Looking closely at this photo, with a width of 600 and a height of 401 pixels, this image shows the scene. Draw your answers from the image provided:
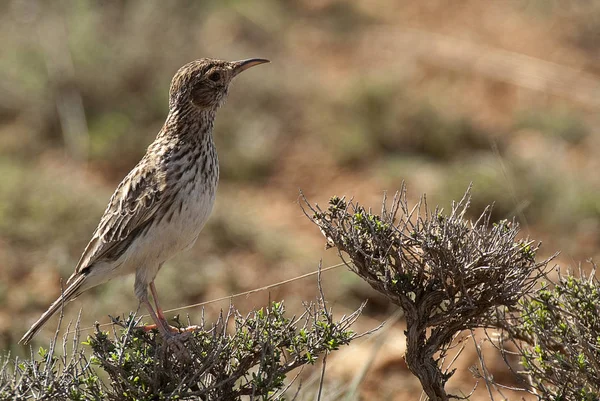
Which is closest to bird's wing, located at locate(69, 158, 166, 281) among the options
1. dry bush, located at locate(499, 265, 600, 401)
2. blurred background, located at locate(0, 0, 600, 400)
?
blurred background, located at locate(0, 0, 600, 400)

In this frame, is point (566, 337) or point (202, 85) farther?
point (202, 85)

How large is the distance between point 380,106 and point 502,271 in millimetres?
7649

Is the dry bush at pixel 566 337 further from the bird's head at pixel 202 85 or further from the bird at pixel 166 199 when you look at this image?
the bird's head at pixel 202 85

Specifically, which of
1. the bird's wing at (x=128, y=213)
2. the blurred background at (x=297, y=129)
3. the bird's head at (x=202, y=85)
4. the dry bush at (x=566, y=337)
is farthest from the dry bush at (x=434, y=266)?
the blurred background at (x=297, y=129)

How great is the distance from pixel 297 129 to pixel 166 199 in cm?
710

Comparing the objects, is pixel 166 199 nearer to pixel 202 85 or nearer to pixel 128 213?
pixel 128 213

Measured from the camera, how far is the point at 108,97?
11.2 m

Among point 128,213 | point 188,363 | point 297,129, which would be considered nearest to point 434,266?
point 188,363

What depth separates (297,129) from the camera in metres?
12.0

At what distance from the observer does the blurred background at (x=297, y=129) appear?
26.6 feet

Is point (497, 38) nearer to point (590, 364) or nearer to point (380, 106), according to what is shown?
point (380, 106)

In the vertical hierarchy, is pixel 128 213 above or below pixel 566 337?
above

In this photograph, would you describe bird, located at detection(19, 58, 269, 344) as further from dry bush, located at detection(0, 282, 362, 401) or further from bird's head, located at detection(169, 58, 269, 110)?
dry bush, located at detection(0, 282, 362, 401)

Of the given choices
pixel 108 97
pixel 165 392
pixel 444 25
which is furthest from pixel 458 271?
pixel 444 25
